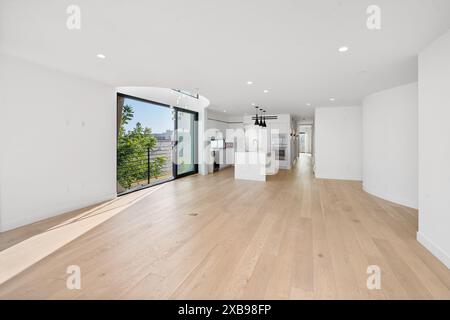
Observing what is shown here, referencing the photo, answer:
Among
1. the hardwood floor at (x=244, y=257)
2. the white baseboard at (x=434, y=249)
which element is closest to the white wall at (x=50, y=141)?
the hardwood floor at (x=244, y=257)

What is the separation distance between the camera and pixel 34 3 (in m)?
2.01

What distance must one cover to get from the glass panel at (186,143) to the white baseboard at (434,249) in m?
6.83

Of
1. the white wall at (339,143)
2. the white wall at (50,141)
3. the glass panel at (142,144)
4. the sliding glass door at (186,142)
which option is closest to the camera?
the white wall at (50,141)

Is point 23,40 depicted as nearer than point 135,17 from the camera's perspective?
No

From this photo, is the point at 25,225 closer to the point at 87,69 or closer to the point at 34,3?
the point at 87,69

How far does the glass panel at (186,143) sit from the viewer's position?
8.09 metres

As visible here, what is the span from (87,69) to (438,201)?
18.5 ft

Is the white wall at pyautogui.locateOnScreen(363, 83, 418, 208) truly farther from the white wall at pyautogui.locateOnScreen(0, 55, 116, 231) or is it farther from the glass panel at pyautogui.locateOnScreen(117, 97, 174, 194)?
the white wall at pyautogui.locateOnScreen(0, 55, 116, 231)

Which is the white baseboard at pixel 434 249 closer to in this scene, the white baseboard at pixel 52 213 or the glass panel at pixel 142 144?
the white baseboard at pixel 52 213

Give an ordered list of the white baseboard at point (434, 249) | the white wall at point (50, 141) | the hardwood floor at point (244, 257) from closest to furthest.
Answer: the hardwood floor at point (244, 257) < the white baseboard at point (434, 249) < the white wall at point (50, 141)

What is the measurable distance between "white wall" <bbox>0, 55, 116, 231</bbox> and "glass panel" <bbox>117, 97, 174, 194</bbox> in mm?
800

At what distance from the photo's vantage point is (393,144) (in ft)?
16.1
